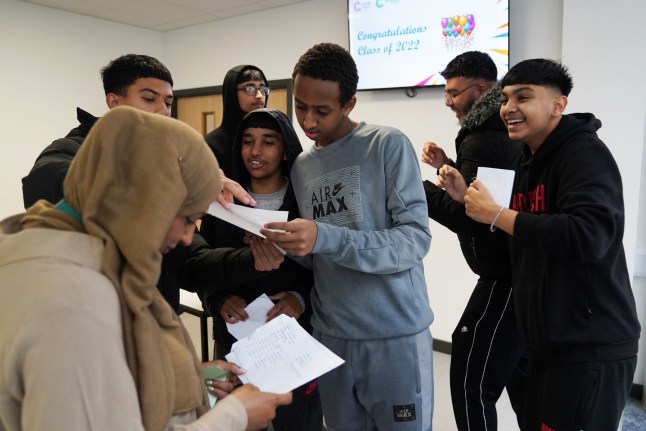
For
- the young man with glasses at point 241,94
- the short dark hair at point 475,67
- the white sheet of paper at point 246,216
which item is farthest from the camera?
the young man with glasses at point 241,94

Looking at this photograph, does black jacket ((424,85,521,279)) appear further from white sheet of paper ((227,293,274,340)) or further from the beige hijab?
the beige hijab

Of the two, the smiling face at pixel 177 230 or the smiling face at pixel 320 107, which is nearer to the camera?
the smiling face at pixel 177 230

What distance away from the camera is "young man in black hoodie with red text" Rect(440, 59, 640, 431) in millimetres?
1291

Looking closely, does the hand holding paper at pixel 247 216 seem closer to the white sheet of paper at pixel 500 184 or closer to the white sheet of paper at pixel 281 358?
the white sheet of paper at pixel 281 358

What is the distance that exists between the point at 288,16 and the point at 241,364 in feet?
11.9

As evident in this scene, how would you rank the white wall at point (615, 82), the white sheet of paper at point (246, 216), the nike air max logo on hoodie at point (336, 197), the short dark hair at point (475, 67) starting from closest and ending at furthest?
the white sheet of paper at point (246, 216)
the nike air max logo on hoodie at point (336, 197)
the short dark hair at point (475, 67)
the white wall at point (615, 82)

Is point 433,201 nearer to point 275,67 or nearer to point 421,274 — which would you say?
point 421,274

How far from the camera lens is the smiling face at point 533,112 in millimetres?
1497

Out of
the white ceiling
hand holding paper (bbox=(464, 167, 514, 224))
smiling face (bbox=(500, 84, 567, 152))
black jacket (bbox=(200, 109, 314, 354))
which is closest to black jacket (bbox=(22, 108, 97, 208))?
black jacket (bbox=(200, 109, 314, 354))

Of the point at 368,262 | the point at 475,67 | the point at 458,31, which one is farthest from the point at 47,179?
the point at 458,31

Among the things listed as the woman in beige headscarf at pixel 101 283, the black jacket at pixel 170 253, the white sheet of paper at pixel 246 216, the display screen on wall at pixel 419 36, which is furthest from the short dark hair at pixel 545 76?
the display screen on wall at pixel 419 36

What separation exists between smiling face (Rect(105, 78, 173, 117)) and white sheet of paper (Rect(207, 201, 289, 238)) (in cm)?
70

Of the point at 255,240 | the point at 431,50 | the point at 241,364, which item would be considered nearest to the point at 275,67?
the point at 431,50

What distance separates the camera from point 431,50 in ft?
10.9
